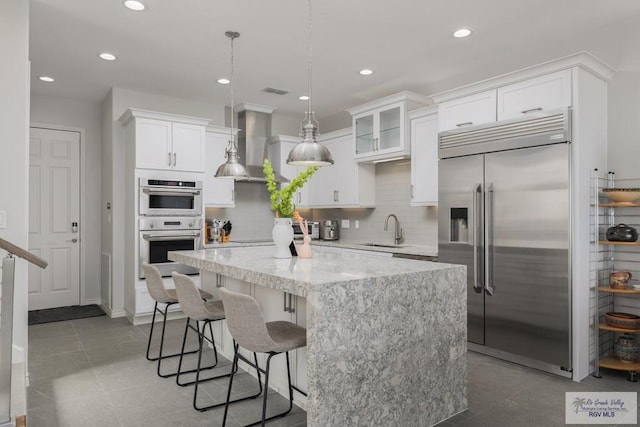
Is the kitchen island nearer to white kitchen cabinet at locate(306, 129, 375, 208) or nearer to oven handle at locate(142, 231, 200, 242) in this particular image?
oven handle at locate(142, 231, 200, 242)

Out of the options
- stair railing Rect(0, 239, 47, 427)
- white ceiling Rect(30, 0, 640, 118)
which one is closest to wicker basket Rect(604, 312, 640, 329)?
white ceiling Rect(30, 0, 640, 118)

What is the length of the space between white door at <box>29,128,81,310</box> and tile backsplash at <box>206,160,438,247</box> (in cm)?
187

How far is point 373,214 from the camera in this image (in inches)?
234

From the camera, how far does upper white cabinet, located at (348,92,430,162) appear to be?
4.95 metres

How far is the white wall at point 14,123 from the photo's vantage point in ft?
9.60

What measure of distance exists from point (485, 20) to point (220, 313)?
3.06 meters

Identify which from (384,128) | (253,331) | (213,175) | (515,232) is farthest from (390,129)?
(253,331)

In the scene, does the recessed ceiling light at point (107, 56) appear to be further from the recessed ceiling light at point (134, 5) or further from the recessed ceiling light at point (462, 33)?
the recessed ceiling light at point (462, 33)

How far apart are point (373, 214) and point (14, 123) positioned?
4.18 meters

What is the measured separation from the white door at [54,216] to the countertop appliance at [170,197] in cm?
165

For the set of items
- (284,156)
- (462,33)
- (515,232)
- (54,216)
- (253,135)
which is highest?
(462,33)

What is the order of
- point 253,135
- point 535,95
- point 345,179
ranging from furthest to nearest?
point 253,135 → point 345,179 → point 535,95

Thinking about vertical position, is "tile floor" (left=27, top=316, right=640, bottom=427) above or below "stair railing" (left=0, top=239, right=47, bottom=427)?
below

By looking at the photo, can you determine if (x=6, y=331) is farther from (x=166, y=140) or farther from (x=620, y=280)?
(x=620, y=280)
